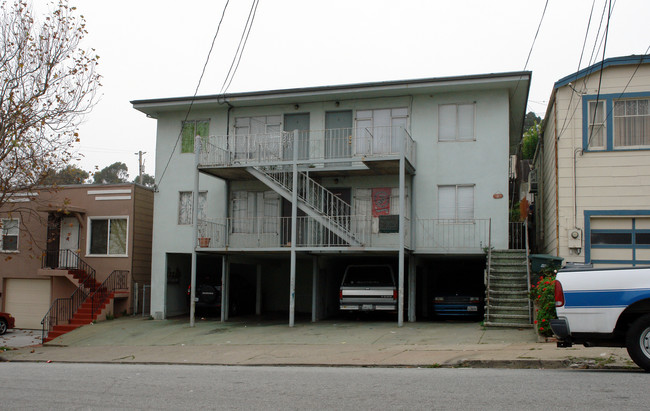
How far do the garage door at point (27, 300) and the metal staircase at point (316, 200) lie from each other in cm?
1168

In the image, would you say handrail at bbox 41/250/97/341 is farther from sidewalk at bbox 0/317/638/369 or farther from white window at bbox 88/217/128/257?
sidewalk at bbox 0/317/638/369

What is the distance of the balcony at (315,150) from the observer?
2008 centimetres

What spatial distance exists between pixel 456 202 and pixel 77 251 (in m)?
14.4

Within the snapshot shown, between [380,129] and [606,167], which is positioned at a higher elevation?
[380,129]

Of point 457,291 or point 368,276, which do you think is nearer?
point 457,291

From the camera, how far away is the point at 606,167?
17.4 m

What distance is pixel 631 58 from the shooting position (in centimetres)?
1714

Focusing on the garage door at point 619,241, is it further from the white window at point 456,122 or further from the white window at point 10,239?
the white window at point 10,239

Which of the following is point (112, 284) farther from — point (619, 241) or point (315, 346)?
point (619, 241)

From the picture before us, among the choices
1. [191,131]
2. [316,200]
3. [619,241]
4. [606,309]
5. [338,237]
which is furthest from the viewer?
[191,131]

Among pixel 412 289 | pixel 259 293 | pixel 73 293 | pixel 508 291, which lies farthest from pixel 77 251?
pixel 508 291

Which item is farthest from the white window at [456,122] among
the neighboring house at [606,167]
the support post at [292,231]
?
the support post at [292,231]

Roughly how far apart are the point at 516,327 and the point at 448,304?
293 cm

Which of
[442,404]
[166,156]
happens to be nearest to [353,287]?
[166,156]
